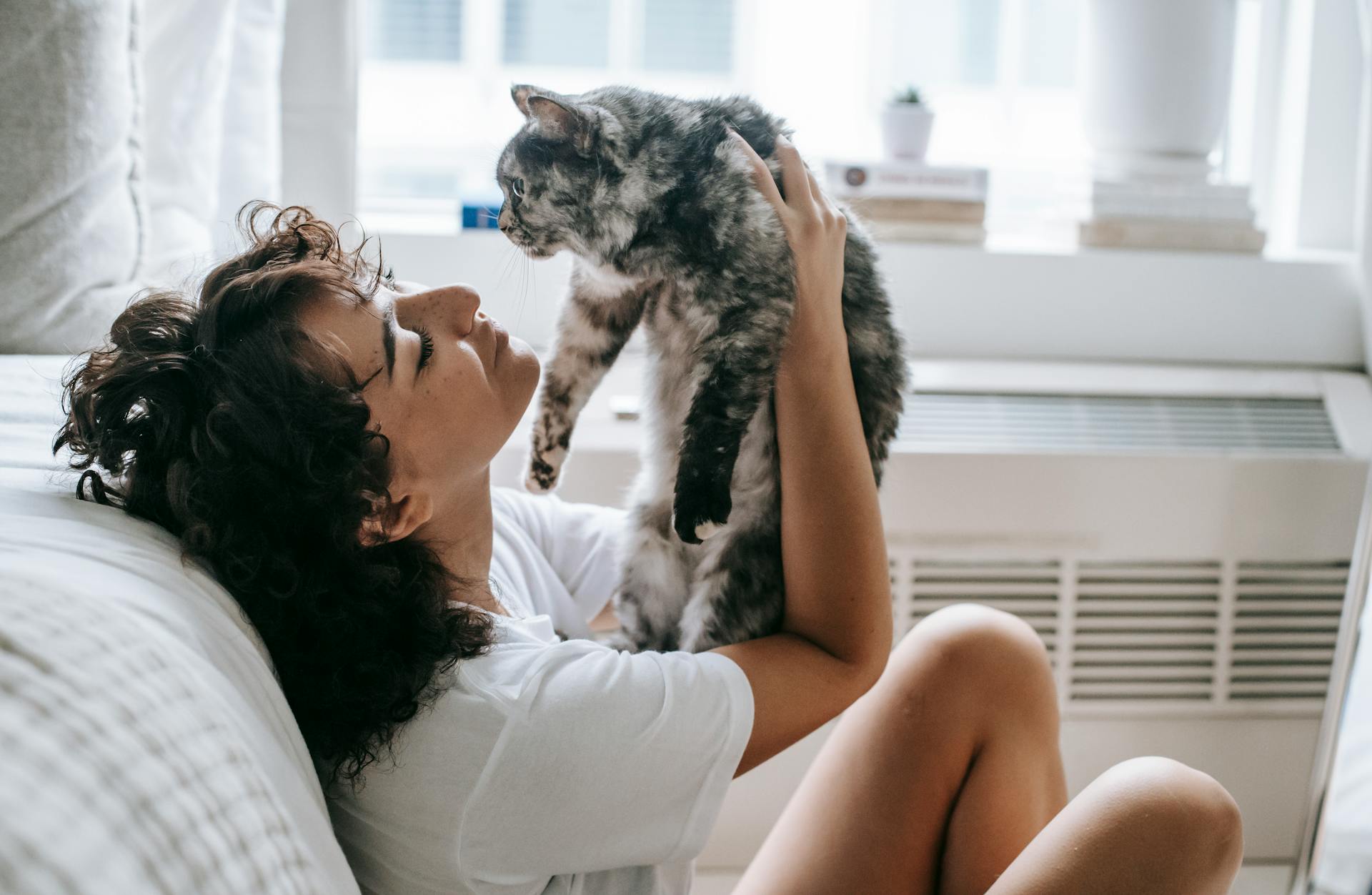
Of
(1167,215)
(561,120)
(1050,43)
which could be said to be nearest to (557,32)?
(1050,43)

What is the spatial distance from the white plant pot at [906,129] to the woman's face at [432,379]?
47.5 inches

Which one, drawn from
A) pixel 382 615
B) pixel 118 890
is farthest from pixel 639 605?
pixel 118 890

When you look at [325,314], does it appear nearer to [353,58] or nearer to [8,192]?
[8,192]

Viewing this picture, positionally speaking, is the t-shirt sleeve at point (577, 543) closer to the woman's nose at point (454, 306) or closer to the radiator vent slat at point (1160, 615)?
the woman's nose at point (454, 306)

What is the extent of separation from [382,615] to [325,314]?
0.86ft

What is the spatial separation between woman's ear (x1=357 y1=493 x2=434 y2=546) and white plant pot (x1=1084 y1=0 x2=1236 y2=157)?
1.63 metres

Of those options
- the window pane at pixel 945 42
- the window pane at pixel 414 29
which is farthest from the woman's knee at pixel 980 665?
the window pane at pixel 414 29

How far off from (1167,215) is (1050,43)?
21.8 inches

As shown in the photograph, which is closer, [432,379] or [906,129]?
[432,379]

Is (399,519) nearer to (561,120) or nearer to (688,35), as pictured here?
(561,120)

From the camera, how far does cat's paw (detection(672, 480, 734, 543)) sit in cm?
111

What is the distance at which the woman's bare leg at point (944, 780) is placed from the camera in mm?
1126

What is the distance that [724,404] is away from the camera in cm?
112

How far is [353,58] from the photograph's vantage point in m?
1.84
